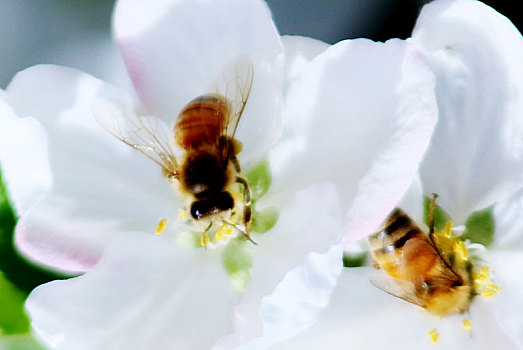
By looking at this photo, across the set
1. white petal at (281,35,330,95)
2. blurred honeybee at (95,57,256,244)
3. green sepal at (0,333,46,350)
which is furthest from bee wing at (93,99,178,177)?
green sepal at (0,333,46,350)

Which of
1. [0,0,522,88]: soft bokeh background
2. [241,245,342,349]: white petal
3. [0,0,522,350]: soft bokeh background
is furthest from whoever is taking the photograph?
[0,0,522,88]: soft bokeh background

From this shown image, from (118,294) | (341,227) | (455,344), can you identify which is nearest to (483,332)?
(455,344)

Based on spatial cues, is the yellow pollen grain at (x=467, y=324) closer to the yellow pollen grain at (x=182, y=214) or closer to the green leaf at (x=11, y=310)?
the yellow pollen grain at (x=182, y=214)

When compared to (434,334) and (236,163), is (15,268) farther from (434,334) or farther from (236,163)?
(434,334)

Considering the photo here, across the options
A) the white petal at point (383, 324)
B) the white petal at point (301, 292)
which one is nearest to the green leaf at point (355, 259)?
the white petal at point (383, 324)

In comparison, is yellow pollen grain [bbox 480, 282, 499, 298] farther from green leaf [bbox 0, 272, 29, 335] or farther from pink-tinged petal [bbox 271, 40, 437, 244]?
green leaf [bbox 0, 272, 29, 335]

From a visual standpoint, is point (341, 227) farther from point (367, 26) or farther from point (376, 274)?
point (367, 26)
